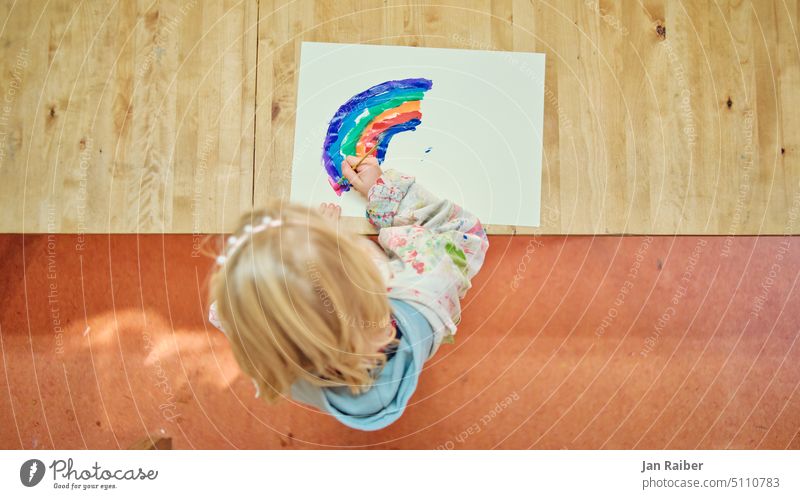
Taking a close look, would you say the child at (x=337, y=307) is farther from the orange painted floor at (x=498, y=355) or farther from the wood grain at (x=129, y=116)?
the wood grain at (x=129, y=116)

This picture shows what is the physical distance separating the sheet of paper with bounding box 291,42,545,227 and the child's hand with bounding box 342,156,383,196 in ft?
0.06

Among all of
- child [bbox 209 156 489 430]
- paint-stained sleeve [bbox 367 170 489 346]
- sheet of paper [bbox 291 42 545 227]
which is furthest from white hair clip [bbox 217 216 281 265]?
sheet of paper [bbox 291 42 545 227]

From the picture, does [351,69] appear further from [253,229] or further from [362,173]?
[253,229]

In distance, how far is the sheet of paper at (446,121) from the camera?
1001 mm

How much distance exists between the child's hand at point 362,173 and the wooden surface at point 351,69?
106mm

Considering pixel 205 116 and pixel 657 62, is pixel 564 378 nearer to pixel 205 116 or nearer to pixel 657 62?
pixel 657 62

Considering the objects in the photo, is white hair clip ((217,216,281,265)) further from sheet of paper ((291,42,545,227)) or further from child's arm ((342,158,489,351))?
sheet of paper ((291,42,545,227))

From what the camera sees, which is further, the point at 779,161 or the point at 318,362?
the point at 779,161

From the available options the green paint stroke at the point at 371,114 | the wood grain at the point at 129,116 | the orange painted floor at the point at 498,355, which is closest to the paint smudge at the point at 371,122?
the green paint stroke at the point at 371,114

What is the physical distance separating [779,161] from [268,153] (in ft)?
2.85

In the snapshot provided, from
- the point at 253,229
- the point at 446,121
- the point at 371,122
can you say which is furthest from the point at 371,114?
the point at 253,229
